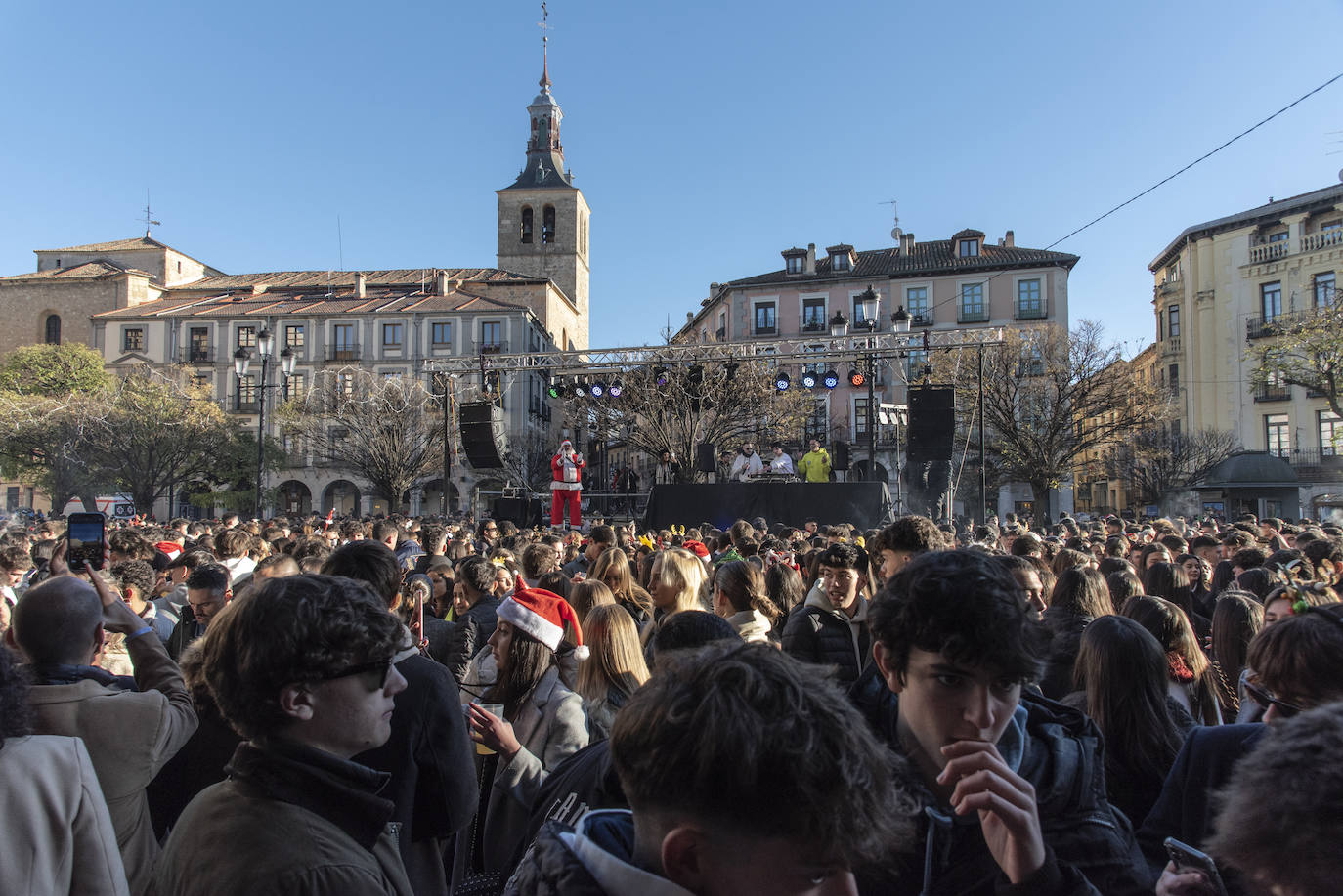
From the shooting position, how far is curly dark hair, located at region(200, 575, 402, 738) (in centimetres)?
182

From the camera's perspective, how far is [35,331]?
60125 mm

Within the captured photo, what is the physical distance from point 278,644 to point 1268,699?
247cm

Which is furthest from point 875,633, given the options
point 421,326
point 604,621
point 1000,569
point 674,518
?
point 421,326

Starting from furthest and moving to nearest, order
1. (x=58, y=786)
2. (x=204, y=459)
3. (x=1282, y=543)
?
(x=204, y=459)
(x=1282, y=543)
(x=58, y=786)

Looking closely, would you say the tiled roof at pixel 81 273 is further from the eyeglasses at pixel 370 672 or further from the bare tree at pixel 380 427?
the eyeglasses at pixel 370 672

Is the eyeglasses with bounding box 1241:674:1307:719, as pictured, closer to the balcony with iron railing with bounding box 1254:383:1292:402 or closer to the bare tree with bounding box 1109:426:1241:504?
the bare tree with bounding box 1109:426:1241:504

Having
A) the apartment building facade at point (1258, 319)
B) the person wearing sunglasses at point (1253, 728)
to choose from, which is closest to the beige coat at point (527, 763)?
the person wearing sunglasses at point (1253, 728)

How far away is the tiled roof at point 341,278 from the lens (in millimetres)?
62344

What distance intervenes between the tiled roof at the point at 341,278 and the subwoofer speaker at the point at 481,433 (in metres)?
42.3

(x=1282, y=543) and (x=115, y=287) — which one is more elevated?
(x=115, y=287)

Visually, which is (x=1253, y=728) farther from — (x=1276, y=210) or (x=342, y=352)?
(x=342, y=352)

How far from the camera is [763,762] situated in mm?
1098

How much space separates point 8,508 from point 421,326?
27761 mm

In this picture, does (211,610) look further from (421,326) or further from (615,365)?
(421,326)
